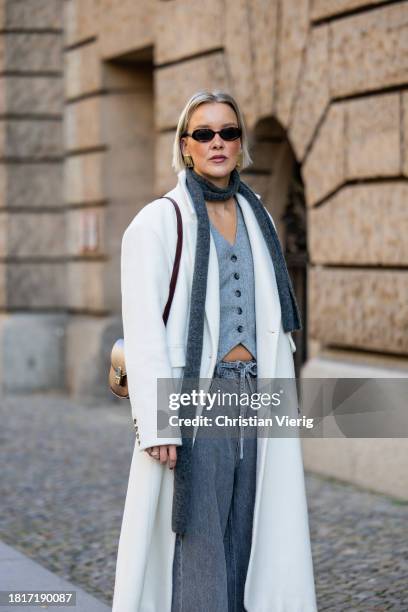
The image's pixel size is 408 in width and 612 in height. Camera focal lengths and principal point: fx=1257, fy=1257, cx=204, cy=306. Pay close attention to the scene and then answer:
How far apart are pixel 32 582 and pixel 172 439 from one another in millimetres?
1795

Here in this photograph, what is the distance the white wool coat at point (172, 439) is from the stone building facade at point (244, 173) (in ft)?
10.8

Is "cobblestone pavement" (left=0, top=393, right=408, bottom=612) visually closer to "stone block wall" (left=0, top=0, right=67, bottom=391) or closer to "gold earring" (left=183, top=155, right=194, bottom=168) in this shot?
"gold earring" (left=183, top=155, right=194, bottom=168)

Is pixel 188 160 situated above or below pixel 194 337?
above

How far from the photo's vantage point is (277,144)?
29.2 feet

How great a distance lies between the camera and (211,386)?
3742 mm

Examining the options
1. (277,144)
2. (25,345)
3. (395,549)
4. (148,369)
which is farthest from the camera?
(25,345)

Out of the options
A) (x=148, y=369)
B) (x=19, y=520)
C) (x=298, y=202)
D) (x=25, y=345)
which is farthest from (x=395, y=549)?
(x=25, y=345)

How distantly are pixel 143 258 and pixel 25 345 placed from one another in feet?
29.5

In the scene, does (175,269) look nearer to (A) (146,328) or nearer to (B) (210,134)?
(A) (146,328)

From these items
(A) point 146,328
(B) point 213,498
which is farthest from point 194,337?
(B) point 213,498

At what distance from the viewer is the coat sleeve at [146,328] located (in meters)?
3.67

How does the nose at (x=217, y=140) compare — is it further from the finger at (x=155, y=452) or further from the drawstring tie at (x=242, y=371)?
the finger at (x=155, y=452)

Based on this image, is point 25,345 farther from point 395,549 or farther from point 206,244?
point 206,244

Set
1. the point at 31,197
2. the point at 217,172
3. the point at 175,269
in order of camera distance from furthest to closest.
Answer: the point at 31,197
the point at 217,172
the point at 175,269
